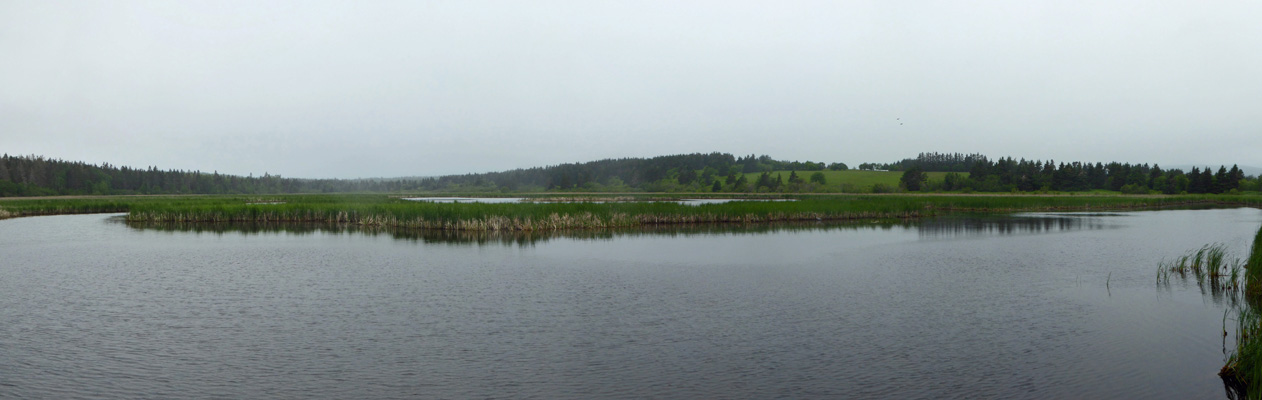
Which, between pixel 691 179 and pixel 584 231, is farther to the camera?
pixel 691 179

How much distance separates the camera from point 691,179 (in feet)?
402

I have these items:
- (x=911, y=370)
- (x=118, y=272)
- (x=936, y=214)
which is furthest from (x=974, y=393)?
(x=936, y=214)

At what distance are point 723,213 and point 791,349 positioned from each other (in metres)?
29.5

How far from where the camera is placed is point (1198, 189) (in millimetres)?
88875

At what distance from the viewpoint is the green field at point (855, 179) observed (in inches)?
3917

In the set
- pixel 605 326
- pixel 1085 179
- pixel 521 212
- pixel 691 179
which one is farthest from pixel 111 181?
pixel 1085 179

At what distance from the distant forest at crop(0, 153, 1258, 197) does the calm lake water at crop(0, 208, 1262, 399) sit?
281 ft

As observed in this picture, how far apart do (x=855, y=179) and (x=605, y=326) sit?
106m

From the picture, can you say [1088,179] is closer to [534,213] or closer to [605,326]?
[534,213]

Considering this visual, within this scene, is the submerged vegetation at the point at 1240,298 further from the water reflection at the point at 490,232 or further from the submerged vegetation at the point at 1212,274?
the water reflection at the point at 490,232

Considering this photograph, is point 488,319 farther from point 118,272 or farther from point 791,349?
point 118,272

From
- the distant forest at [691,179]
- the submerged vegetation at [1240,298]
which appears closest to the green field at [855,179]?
the distant forest at [691,179]

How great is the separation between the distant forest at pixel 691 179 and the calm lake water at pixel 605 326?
85.6 m

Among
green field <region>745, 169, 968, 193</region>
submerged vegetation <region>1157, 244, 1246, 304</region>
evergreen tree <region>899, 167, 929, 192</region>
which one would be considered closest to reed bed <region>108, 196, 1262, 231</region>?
submerged vegetation <region>1157, 244, 1246, 304</region>
